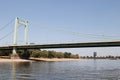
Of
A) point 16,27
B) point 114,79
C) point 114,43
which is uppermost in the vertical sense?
point 16,27

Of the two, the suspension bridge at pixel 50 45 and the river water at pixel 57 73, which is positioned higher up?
the suspension bridge at pixel 50 45

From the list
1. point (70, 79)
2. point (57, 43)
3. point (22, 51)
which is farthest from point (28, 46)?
point (70, 79)

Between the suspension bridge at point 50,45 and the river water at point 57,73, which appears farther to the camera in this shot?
the suspension bridge at point 50,45

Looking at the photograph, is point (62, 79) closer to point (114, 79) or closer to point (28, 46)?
point (114, 79)

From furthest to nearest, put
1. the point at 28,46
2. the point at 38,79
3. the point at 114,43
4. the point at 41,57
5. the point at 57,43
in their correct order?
1. the point at 41,57
2. the point at 28,46
3. the point at 57,43
4. the point at 114,43
5. the point at 38,79

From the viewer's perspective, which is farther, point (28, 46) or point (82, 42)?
point (28, 46)

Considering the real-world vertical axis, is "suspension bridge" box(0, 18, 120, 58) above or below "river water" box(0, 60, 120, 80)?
above

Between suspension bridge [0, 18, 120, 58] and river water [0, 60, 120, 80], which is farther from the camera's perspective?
suspension bridge [0, 18, 120, 58]

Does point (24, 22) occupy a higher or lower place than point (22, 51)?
higher

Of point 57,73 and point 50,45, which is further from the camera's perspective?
point 50,45

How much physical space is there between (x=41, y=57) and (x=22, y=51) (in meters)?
22.3

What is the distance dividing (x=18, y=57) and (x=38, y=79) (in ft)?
317

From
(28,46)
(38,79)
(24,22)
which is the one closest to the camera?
(38,79)

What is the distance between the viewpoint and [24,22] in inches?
5428
